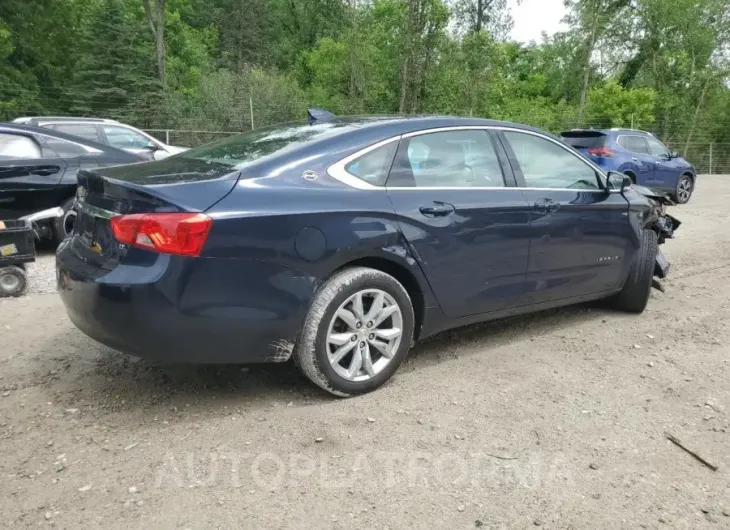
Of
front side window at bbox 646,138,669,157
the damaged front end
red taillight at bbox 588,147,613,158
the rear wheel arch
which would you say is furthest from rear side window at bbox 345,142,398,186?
front side window at bbox 646,138,669,157

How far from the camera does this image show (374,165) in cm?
353

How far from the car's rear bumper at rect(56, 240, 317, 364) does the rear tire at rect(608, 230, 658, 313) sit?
297 cm

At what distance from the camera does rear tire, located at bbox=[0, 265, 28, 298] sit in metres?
5.36

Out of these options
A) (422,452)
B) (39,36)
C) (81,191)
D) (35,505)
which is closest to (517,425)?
(422,452)

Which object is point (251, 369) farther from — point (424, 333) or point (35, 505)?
point (35, 505)

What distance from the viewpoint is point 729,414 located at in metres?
3.34

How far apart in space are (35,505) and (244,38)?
44436 mm

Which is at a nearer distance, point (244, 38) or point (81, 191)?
point (81, 191)

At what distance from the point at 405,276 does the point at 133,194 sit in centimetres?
152

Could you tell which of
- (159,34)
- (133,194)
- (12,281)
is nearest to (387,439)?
(133,194)

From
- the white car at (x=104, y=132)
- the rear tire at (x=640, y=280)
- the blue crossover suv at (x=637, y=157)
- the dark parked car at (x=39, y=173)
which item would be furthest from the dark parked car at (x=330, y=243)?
the blue crossover suv at (x=637, y=157)

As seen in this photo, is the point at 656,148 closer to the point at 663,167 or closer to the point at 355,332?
the point at 663,167

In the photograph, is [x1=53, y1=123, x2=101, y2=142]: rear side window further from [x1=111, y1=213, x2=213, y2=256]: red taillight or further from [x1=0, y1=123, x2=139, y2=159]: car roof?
[x1=111, y1=213, x2=213, y2=256]: red taillight

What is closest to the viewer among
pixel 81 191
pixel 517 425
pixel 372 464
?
pixel 372 464
